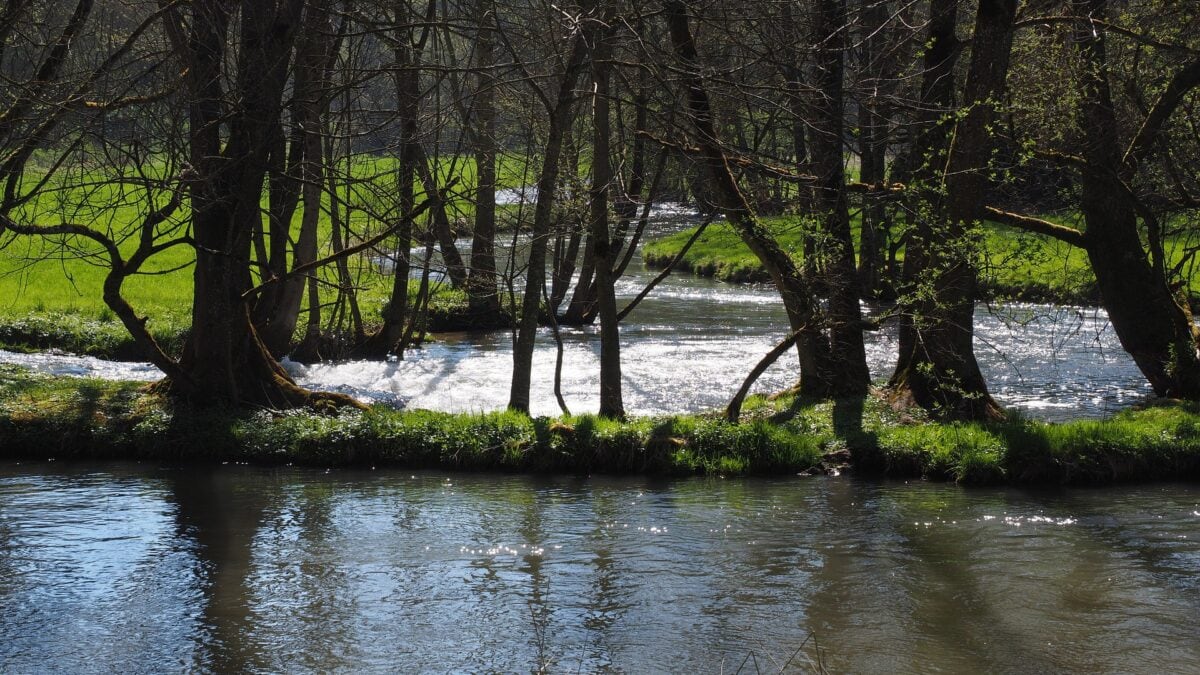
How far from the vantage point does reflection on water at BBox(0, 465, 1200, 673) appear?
746cm

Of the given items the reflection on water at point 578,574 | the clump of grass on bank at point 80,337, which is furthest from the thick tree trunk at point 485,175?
the clump of grass on bank at point 80,337

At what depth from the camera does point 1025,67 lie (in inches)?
597

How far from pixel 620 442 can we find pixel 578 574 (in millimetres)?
3368

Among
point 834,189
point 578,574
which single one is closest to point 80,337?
point 834,189

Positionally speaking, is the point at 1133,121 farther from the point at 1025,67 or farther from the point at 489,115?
the point at 489,115

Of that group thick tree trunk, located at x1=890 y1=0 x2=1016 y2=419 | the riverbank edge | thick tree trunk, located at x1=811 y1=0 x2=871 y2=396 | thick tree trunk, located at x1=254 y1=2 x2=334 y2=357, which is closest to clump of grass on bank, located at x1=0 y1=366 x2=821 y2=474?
the riverbank edge

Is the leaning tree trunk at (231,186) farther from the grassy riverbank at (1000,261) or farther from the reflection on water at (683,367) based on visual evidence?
the grassy riverbank at (1000,261)

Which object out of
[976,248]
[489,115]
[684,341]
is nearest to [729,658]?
[976,248]

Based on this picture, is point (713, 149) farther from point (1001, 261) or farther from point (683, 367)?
point (683, 367)

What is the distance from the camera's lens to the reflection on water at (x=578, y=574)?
24.5ft

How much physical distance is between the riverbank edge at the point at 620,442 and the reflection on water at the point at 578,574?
0.39m

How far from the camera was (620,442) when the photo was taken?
1225 centimetres

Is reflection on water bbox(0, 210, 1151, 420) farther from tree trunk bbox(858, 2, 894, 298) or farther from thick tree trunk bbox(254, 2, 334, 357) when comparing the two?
tree trunk bbox(858, 2, 894, 298)

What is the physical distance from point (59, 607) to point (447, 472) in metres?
4.77
